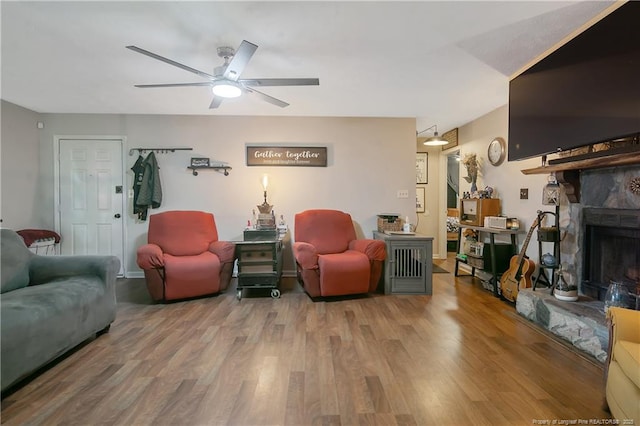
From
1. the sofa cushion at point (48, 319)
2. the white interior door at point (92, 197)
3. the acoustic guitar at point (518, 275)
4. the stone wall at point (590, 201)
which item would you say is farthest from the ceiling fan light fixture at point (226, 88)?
the acoustic guitar at point (518, 275)

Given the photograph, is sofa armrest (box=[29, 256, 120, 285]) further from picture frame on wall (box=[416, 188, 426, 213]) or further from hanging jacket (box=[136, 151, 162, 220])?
picture frame on wall (box=[416, 188, 426, 213])

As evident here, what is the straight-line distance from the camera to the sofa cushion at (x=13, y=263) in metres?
2.16

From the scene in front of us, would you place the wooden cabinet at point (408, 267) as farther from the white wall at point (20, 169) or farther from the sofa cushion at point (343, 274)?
the white wall at point (20, 169)

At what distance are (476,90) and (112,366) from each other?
14.1ft

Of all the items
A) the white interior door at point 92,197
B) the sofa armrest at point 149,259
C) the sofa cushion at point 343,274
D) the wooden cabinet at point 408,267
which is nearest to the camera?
the sofa armrest at point 149,259

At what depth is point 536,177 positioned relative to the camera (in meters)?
3.43

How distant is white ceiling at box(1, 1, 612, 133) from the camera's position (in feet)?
6.42

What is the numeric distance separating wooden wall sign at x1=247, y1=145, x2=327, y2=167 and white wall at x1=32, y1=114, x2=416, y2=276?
8 centimetres

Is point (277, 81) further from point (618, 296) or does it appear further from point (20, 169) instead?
point (20, 169)

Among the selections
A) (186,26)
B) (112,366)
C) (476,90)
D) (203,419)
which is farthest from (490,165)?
(112,366)

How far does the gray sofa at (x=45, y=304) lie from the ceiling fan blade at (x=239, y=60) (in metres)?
1.89

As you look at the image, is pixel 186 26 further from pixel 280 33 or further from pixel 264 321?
pixel 264 321

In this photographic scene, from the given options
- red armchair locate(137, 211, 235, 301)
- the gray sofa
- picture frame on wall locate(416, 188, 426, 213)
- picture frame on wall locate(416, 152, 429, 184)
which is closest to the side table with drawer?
red armchair locate(137, 211, 235, 301)

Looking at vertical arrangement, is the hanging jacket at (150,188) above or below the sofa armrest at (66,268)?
above
